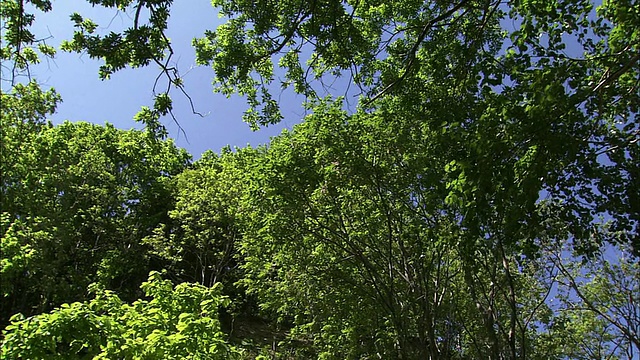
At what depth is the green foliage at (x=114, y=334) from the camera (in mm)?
5102

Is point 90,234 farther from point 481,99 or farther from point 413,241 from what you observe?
point 481,99

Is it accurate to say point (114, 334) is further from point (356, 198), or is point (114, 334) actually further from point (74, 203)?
point (74, 203)

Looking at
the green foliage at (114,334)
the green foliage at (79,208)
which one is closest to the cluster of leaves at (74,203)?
the green foliage at (79,208)

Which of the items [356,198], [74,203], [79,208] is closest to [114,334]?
[356,198]

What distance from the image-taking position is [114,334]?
5582 millimetres

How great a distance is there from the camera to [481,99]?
6488 millimetres

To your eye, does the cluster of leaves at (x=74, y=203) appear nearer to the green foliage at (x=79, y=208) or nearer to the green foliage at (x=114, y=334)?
the green foliage at (x=79, y=208)

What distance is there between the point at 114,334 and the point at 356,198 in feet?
22.1

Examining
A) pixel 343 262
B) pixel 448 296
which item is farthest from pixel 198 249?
pixel 448 296

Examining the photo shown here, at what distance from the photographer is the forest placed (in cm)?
463

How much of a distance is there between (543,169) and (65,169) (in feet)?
60.4

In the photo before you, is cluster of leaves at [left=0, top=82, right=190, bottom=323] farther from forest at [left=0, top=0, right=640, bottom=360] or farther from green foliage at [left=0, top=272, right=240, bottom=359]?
green foliage at [left=0, top=272, right=240, bottom=359]

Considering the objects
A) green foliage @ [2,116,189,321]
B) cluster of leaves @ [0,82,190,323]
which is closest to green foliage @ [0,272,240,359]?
cluster of leaves @ [0,82,190,323]

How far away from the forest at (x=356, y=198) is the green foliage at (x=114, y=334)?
31 mm
